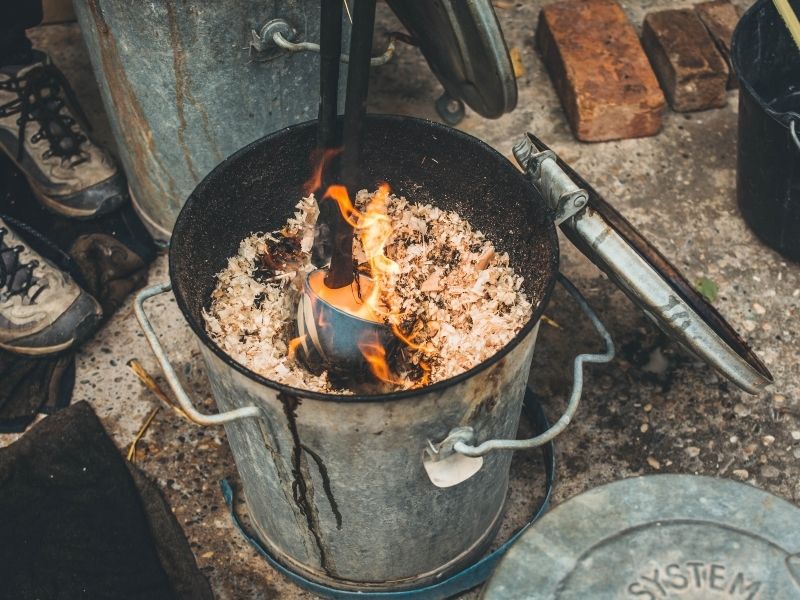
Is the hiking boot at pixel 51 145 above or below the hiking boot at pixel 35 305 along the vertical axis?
above

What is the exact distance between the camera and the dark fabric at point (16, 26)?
9.60 ft

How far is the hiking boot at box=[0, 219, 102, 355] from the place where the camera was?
2660 mm

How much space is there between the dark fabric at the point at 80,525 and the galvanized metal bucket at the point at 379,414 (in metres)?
0.31

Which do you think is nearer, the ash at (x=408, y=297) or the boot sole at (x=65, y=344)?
the ash at (x=408, y=297)

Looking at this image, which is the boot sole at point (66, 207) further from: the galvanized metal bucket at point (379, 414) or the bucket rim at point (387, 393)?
the bucket rim at point (387, 393)

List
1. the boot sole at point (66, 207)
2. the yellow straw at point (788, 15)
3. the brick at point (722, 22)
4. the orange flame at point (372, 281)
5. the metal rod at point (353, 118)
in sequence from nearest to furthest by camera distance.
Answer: the metal rod at point (353, 118) → the orange flame at point (372, 281) → the yellow straw at point (788, 15) → the boot sole at point (66, 207) → the brick at point (722, 22)

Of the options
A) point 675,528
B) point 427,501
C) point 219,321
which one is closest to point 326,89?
point 219,321

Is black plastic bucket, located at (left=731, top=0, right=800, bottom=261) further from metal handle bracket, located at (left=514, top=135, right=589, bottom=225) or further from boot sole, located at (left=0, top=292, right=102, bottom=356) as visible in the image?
boot sole, located at (left=0, top=292, right=102, bottom=356)

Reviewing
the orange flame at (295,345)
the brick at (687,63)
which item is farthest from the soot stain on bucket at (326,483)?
the brick at (687,63)

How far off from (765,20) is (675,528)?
6.65ft

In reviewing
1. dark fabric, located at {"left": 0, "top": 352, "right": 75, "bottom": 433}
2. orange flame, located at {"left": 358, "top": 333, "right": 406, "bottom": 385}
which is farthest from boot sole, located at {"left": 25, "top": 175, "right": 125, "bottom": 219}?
orange flame, located at {"left": 358, "top": 333, "right": 406, "bottom": 385}

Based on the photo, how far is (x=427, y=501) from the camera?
193 cm

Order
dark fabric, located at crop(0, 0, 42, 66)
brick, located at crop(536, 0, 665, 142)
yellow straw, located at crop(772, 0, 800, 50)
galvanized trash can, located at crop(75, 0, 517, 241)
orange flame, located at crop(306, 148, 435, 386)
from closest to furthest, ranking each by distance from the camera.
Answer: orange flame, located at crop(306, 148, 435, 386) < galvanized trash can, located at crop(75, 0, 517, 241) < yellow straw, located at crop(772, 0, 800, 50) < dark fabric, located at crop(0, 0, 42, 66) < brick, located at crop(536, 0, 665, 142)

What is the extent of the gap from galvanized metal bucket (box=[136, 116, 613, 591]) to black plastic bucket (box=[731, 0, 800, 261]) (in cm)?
113
